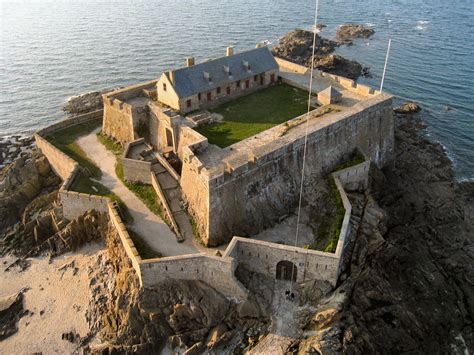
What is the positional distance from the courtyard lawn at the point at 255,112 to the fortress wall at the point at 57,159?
504 inches

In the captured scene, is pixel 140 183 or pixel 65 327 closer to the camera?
pixel 65 327

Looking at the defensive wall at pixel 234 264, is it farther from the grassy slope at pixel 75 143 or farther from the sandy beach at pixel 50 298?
the grassy slope at pixel 75 143

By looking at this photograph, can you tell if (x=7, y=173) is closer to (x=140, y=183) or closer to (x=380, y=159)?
(x=140, y=183)

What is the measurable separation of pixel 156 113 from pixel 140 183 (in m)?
7.02

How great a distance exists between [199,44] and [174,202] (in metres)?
55.9

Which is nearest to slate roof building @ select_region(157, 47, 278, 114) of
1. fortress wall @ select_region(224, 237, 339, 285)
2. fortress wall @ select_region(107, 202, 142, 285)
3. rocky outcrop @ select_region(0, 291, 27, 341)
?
fortress wall @ select_region(107, 202, 142, 285)

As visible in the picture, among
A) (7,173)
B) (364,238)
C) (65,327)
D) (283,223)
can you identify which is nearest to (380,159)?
(364,238)

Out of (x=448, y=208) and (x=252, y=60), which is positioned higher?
(x=252, y=60)

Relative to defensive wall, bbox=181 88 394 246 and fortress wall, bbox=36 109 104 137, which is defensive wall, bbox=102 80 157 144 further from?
defensive wall, bbox=181 88 394 246

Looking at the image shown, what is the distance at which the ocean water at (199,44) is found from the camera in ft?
199

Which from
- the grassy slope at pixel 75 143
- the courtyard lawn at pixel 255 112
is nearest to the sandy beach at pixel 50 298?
the grassy slope at pixel 75 143

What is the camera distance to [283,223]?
33.7m

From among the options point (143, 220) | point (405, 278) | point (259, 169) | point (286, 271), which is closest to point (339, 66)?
point (259, 169)

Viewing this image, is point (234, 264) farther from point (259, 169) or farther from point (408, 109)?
point (408, 109)
